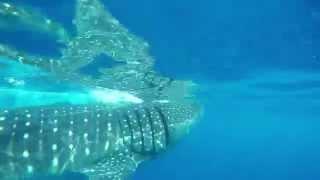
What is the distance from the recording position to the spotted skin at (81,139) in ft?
32.9

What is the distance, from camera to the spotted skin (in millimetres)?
10016

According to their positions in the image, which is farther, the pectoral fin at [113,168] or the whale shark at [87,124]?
the pectoral fin at [113,168]

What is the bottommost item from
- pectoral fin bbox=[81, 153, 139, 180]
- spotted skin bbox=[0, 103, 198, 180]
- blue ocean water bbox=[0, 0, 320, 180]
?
pectoral fin bbox=[81, 153, 139, 180]

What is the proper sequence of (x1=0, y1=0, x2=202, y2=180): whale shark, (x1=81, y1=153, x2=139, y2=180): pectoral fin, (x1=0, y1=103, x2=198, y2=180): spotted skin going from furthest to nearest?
(x1=81, y1=153, x2=139, y2=180): pectoral fin < (x1=0, y1=0, x2=202, y2=180): whale shark < (x1=0, y1=103, x2=198, y2=180): spotted skin

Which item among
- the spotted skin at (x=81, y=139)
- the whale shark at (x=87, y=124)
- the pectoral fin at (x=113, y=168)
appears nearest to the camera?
the spotted skin at (x=81, y=139)

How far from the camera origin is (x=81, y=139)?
36.2ft

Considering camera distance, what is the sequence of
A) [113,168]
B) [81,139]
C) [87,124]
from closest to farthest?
[113,168] → [81,139] → [87,124]

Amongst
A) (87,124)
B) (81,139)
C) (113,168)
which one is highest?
(87,124)

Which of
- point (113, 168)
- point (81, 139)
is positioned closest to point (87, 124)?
point (81, 139)

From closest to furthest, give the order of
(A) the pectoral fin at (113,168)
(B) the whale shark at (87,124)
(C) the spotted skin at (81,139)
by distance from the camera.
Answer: (C) the spotted skin at (81,139) → (B) the whale shark at (87,124) → (A) the pectoral fin at (113,168)

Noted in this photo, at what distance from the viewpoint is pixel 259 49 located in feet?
52.1

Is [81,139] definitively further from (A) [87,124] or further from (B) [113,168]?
(B) [113,168]

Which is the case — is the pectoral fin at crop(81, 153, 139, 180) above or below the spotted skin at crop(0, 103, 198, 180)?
below

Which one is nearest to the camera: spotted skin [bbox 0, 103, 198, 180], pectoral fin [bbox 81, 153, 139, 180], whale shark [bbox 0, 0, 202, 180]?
spotted skin [bbox 0, 103, 198, 180]
